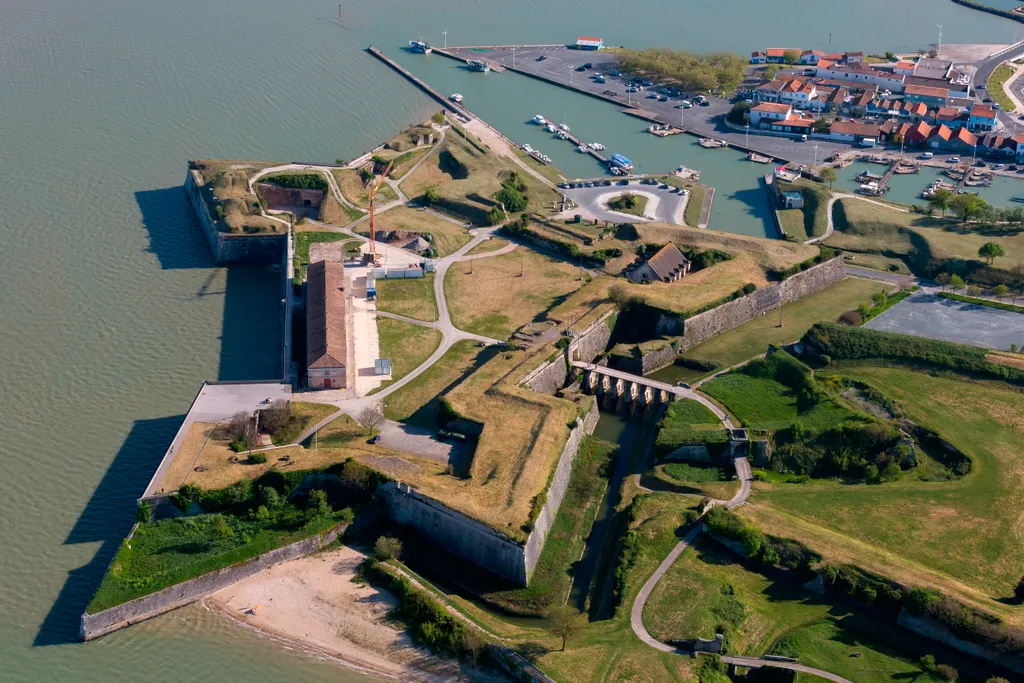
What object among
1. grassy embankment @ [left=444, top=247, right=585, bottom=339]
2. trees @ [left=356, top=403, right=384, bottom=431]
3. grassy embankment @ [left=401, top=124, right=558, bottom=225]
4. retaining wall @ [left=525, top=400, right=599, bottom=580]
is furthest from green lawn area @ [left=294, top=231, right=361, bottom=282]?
retaining wall @ [left=525, top=400, right=599, bottom=580]

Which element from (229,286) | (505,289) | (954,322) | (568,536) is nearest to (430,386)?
(505,289)

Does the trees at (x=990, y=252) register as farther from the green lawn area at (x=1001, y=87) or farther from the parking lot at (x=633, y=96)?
the green lawn area at (x=1001, y=87)

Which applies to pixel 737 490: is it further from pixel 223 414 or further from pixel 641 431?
pixel 223 414

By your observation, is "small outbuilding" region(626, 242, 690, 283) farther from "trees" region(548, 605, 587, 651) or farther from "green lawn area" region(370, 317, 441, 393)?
"trees" region(548, 605, 587, 651)

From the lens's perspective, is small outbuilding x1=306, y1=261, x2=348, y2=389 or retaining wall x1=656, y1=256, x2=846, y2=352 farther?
retaining wall x1=656, y1=256, x2=846, y2=352

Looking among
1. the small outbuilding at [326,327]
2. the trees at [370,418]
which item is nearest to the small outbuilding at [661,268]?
the small outbuilding at [326,327]
